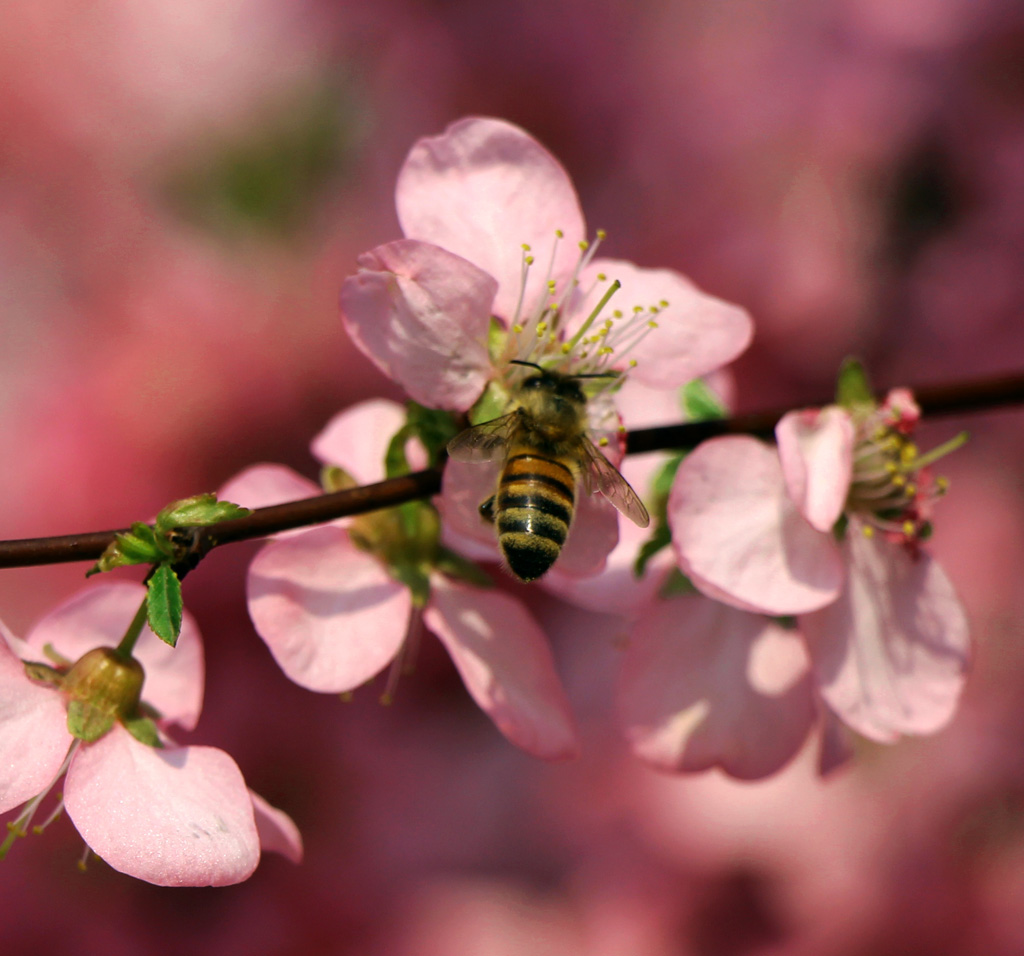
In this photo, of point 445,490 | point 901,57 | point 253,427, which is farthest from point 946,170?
point 445,490

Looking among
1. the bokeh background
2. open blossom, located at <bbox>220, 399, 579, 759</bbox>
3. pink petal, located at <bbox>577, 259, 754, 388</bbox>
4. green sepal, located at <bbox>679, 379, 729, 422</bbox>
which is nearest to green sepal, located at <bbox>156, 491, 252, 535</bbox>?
open blossom, located at <bbox>220, 399, 579, 759</bbox>

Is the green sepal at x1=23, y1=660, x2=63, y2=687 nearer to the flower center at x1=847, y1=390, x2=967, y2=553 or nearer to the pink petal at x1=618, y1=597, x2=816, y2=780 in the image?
the pink petal at x1=618, y1=597, x2=816, y2=780

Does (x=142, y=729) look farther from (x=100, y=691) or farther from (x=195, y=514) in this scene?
(x=195, y=514)

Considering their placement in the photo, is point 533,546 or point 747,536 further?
point 747,536

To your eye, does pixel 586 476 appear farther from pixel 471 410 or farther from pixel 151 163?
pixel 151 163

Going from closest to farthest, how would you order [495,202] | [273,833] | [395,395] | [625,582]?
[273,833]
[495,202]
[625,582]
[395,395]

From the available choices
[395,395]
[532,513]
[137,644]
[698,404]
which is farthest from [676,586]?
[395,395]

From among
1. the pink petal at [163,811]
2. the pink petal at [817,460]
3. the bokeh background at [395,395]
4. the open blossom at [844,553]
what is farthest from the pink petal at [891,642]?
the bokeh background at [395,395]
